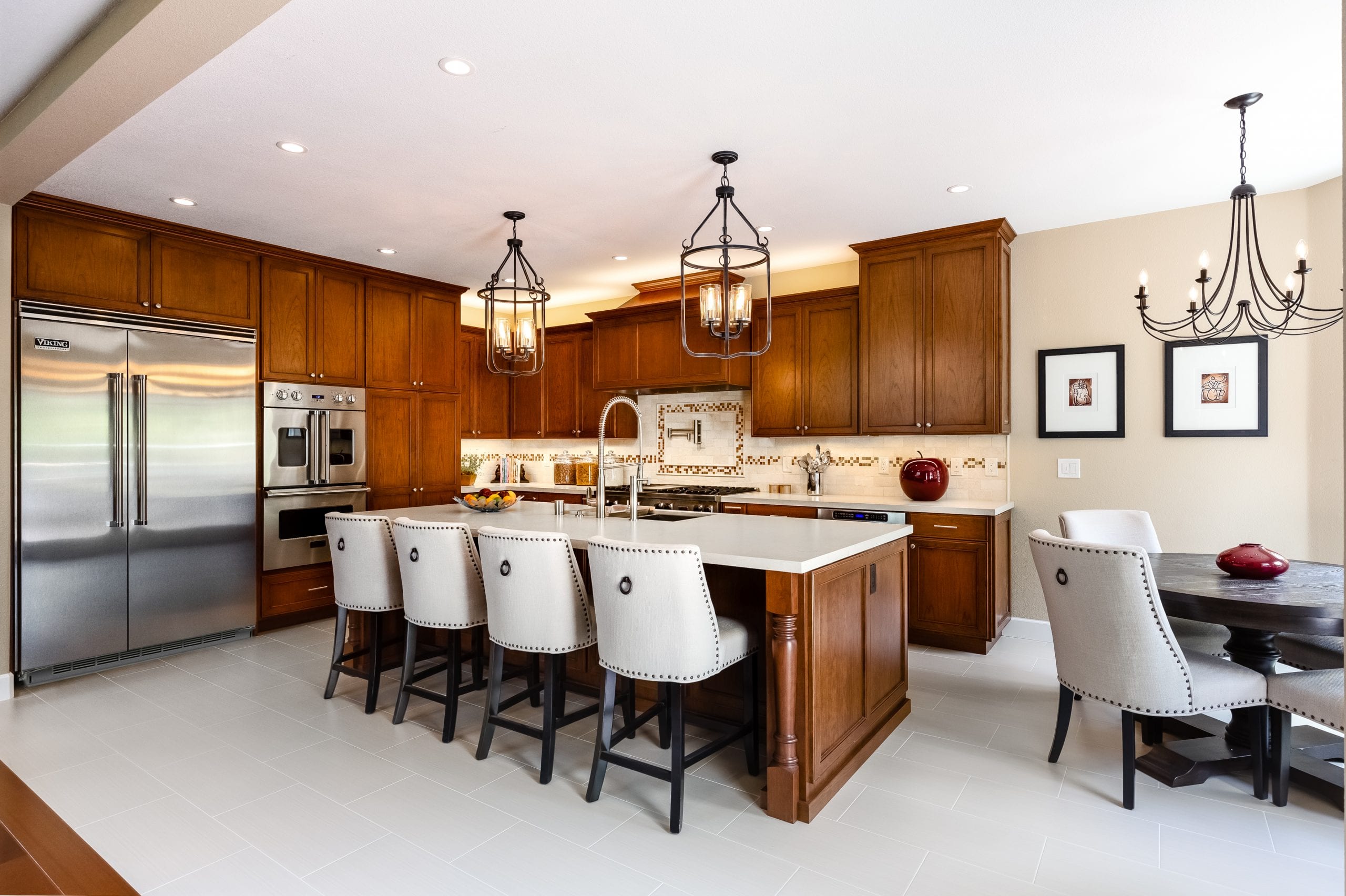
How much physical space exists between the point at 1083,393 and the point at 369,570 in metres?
4.15

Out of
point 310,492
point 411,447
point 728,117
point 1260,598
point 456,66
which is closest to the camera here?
point 1260,598

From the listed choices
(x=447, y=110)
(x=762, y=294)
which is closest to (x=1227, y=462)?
(x=762, y=294)

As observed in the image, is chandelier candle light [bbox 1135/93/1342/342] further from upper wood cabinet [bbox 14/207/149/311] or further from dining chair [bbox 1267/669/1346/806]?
upper wood cabinet [bbox 14/207/149/311]

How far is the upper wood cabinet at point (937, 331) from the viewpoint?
443 cm

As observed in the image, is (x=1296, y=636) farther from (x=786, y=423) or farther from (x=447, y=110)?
(x=447, y=110)

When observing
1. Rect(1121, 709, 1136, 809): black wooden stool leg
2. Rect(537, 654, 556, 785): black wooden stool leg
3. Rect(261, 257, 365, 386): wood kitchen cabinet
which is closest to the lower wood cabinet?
Rect(1121, 709, 1136, 809): black wooden stool leg

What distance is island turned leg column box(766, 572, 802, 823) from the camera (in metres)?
2.34

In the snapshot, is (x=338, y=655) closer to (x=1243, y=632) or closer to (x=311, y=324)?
(x=311, y=324)

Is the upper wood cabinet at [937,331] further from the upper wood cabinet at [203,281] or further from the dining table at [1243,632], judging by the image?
the upper wood cabinet at [203,281]

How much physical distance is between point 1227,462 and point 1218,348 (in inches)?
25.3

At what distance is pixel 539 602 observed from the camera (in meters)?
2.62

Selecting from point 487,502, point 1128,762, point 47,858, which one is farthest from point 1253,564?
point 47,858

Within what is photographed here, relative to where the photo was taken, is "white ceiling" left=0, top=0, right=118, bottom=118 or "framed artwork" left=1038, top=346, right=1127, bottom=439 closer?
"white ceiling" left=0, top=0, right=118, bottom=118

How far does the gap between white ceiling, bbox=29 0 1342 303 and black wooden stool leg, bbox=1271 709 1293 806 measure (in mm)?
2250
